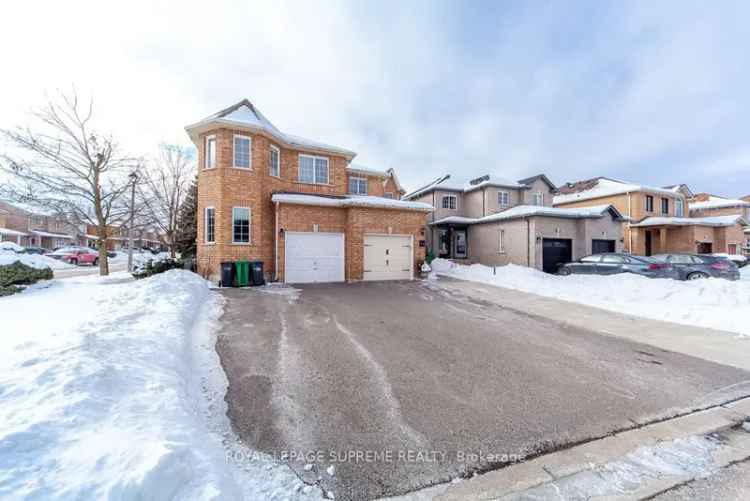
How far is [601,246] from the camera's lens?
56.9 feet

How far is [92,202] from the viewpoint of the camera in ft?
43.8

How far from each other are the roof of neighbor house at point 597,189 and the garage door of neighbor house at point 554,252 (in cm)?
1191

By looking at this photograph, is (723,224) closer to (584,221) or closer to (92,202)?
(584,221)

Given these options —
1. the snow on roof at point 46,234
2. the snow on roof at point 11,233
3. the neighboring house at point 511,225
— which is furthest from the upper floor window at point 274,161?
the snow on roof at point 46,234

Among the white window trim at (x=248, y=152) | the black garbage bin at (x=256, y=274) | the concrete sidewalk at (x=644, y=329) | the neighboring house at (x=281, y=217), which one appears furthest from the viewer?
the white window trim at (x=248, y=152)

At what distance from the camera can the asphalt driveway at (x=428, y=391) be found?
2365 mm

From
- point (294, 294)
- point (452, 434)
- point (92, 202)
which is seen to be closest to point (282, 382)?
point (452, 434)

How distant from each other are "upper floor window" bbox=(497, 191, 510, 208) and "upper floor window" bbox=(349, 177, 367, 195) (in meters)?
10.5

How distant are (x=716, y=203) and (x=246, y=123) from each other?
4564 centimetres

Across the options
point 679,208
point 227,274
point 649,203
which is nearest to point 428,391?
point 227,274

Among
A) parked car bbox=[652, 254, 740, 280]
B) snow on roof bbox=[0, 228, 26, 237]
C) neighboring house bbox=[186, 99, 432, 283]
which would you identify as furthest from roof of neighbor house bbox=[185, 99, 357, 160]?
snow on roof bbox=[0, 228, 26, 237]

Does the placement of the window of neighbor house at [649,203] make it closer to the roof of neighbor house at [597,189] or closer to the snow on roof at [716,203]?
the roof of neighbor house at [597,189]

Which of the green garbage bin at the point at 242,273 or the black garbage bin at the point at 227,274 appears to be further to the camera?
the green garbage bin at the point at 242,273

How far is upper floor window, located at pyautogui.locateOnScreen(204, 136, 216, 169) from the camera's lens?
1191cm
